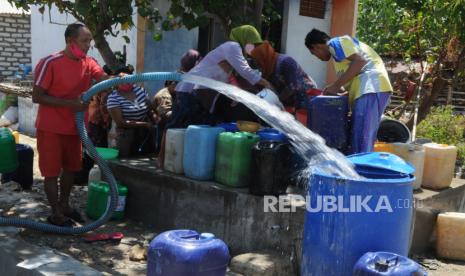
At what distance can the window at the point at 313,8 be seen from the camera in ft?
30.8

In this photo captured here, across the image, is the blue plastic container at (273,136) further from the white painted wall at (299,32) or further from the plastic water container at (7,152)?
the white painted wall at (299,32)

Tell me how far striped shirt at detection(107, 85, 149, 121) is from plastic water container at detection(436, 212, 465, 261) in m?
3.28

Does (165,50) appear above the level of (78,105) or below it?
above

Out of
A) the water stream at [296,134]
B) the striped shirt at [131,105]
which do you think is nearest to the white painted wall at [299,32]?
the striped shirt at [131,105]

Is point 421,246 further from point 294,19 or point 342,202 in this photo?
point 294,19

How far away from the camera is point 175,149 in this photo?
15.4 ft

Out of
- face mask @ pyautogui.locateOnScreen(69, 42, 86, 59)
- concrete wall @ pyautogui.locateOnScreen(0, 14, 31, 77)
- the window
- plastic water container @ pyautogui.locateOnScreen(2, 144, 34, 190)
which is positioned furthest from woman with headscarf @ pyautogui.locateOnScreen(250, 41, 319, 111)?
concrete wall @ pyautogui.locateOnScreen(0, 14, 31, 77)

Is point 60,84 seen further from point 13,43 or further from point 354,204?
point 13,43

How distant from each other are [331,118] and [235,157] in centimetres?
83

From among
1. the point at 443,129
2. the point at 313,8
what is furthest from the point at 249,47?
the point at 443,129

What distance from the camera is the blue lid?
3.14 m

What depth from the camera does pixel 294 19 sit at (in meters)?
9.29

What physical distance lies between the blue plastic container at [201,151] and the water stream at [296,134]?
46cm

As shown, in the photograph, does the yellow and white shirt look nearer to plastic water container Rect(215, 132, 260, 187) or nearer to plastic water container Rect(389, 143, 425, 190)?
plastic water container Rect(389, 143, 425, 190)
